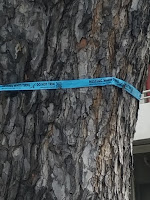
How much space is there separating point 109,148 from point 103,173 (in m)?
0.10

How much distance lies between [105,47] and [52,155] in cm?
47

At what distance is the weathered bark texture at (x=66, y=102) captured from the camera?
2.06m

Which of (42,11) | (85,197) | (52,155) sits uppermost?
(42,11)

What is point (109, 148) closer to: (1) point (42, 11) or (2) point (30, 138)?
(2) point (30, 138)

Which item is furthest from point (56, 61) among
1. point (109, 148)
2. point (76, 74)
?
point (109, 148)

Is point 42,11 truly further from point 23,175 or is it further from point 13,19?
point 23,175

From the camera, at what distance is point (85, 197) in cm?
203

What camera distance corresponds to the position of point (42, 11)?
7.08 feet

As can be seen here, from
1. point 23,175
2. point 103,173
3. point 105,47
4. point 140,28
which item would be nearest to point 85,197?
point 103,173

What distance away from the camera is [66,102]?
6.88 feet

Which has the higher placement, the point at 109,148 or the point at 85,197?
the point at 109,148

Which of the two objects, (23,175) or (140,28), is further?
(140,28)

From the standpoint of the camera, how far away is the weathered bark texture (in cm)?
206

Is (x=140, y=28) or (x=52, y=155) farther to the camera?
(x=140, y=28)
